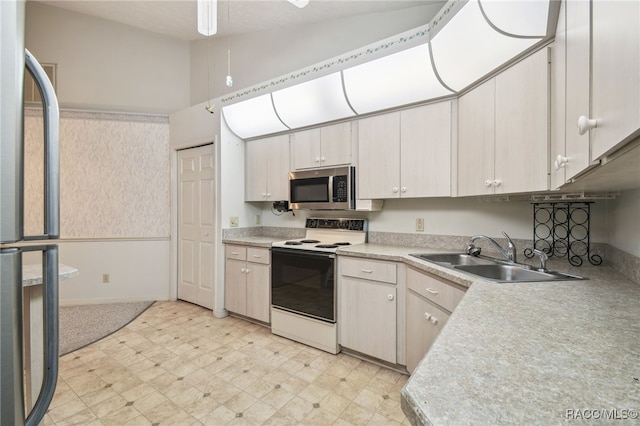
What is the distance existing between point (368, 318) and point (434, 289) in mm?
704

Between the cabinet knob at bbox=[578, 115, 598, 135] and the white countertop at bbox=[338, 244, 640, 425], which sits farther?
the cabinet knob at bbox=[578, 115, 598, 135]

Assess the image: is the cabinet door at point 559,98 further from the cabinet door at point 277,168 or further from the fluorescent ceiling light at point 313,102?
the cabinet door at point 277,168

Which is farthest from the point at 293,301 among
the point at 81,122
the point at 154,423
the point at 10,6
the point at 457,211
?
the point at 81,122

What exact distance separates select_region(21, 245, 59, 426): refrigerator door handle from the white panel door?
9.48 ft

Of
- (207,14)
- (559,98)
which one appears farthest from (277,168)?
(559,98)

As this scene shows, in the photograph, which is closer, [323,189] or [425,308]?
[425,308]

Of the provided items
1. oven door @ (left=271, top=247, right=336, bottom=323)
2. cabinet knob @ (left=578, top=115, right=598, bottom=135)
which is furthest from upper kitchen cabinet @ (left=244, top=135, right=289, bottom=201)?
cabinet knob @ (left=578, top=115, right=598, bottom=135)

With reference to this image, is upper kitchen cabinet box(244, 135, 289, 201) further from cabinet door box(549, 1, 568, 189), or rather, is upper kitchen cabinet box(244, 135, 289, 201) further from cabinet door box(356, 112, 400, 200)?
cabinet door box(549, 1, 568, 189)

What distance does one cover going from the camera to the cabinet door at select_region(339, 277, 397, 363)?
7.29ft

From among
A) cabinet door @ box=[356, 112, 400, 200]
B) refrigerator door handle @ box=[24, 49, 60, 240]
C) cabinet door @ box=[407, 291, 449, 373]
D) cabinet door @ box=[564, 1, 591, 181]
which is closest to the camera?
refrigerator door handle @ box=[24, 49, 60, 240]

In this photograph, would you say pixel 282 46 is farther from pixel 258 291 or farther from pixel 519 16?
pixel 258 291

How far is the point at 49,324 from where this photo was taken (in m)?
0.70

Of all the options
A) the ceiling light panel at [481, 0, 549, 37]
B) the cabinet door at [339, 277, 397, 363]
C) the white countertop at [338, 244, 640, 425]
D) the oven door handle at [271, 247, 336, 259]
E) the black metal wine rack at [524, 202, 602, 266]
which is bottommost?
the cabinet door at [339, 277, 397, 363]

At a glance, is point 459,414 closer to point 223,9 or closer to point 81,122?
point 223,9
